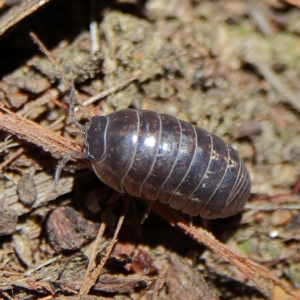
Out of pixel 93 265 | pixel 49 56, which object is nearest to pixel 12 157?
pixel 49 56

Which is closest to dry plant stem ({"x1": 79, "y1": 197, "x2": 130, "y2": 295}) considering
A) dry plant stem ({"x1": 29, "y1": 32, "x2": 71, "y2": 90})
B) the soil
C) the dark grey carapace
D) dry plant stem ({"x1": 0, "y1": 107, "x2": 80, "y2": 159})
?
the soil

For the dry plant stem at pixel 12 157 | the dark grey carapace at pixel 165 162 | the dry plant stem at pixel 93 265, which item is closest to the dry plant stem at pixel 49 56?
the dark grey carapace at pixel 165 162

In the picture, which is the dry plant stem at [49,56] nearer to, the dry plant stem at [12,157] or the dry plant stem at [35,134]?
the dry plant stem at [35,134]

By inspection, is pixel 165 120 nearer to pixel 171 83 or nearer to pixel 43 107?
pixel 171 83

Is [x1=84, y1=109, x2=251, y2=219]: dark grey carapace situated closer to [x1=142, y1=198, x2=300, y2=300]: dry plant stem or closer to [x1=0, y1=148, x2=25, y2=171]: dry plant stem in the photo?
[x1=142, y1=198, x2=300, y2=300]: dry plant stem

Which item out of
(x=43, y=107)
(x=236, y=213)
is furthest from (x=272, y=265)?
(x=43, y=107)

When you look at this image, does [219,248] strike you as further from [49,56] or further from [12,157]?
[49,56]
